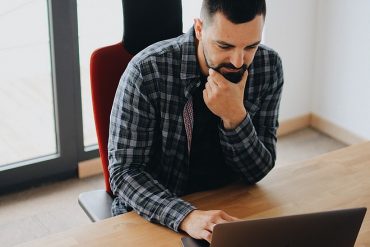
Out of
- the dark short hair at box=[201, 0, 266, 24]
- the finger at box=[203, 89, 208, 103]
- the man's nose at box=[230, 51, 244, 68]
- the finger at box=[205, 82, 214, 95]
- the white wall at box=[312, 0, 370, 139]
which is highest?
the dark short hair at box=[201, 0, 266, 24]

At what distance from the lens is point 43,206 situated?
9.45 ft

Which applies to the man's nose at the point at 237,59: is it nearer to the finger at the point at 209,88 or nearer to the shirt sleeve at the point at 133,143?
the finger at the point at 209,88

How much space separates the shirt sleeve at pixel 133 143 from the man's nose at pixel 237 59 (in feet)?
0.79

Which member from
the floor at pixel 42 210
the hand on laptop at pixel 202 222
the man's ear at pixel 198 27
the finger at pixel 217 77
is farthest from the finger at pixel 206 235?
the floor at pixel 42 210

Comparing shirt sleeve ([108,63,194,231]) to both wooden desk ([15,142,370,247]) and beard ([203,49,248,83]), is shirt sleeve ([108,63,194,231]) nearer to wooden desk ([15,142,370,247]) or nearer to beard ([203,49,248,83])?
wooden desk ([15,142,370,247])

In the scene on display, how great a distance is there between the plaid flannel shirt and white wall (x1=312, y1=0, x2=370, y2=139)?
1.69 m

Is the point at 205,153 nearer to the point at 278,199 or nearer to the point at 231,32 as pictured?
the point at 278,199

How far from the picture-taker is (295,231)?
4.00 ft

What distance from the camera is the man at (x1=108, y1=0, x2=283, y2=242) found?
1.50m

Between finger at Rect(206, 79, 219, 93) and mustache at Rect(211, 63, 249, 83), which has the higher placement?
mustache at Rect(211, 63, 249, 83)

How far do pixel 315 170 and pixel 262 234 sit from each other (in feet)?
1.83

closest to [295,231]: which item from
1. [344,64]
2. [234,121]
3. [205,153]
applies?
[234,121]

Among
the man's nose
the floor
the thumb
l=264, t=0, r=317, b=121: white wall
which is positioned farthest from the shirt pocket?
l=264, t=0, r=317, b=121: white wall

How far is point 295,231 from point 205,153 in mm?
569
